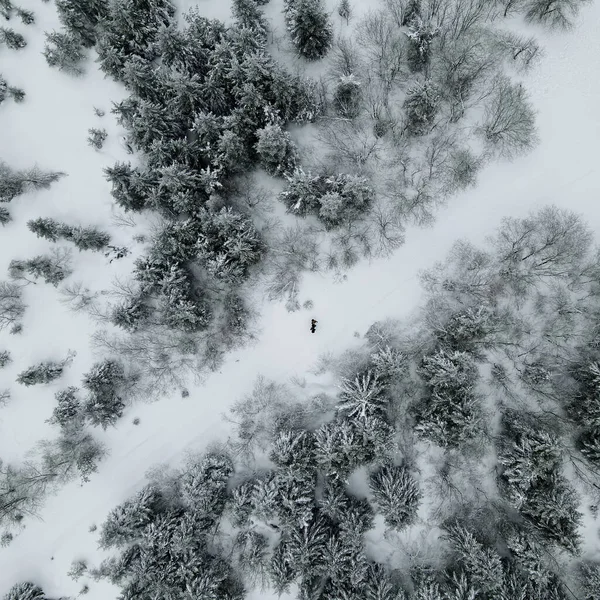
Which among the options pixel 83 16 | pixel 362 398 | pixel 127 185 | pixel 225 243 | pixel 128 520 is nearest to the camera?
pixel 362 398

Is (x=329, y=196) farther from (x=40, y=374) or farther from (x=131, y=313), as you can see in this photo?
(x=40, y=374)

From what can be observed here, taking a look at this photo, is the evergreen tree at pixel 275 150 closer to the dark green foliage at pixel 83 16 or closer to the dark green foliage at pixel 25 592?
the dark green foliage at pixel 83 16

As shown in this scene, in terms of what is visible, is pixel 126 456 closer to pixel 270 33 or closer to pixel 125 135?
pixel 125 135

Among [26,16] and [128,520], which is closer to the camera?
[128,520]

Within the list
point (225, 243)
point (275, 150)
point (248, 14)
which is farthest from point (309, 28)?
point (225, 243)

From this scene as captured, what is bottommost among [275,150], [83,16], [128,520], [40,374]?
[128,520]

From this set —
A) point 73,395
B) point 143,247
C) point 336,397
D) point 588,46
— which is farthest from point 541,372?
point 73,395
